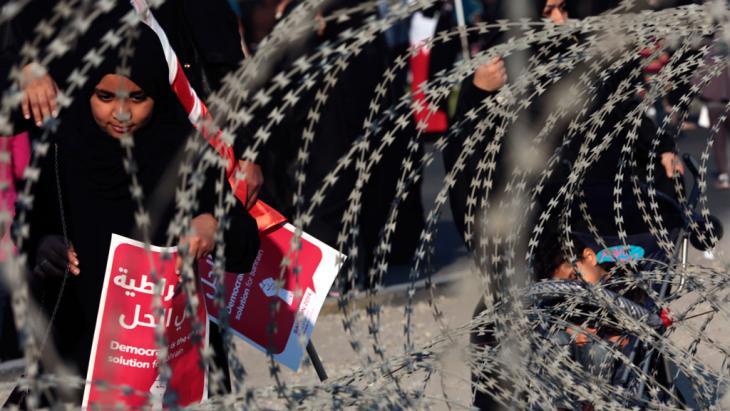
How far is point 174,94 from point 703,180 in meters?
1.60

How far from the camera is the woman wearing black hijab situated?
3.73 meters

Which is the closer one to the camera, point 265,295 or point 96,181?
point 96,181

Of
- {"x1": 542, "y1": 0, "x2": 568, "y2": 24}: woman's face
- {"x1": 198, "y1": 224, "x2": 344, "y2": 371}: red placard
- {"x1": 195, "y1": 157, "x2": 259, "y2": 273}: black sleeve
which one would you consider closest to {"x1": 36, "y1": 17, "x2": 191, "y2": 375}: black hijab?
{"x1": 195, "y1": 157, "x2": 259, "y2": 273}: black sleeve

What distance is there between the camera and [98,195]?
3828mm

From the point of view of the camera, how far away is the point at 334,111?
27.9ft

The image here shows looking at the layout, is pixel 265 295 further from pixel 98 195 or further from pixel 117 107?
pixel 117 107

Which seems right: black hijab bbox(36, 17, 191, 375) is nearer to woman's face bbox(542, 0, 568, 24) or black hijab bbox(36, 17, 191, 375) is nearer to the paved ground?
the paved ground

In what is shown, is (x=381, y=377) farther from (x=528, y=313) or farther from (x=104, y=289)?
(x=104, y=289)

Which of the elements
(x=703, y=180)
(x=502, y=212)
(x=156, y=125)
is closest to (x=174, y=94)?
(x=156, y=125)

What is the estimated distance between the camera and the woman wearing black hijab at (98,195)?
373 cm

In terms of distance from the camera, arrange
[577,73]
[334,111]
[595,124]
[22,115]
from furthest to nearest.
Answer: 1. [334,111]
2. [577,73]
3. [22,115]
4. [595,124]

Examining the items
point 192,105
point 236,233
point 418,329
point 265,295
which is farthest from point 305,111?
point 236,233

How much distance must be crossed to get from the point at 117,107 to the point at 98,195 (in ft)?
1.02

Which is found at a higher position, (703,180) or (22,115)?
(22,115)
